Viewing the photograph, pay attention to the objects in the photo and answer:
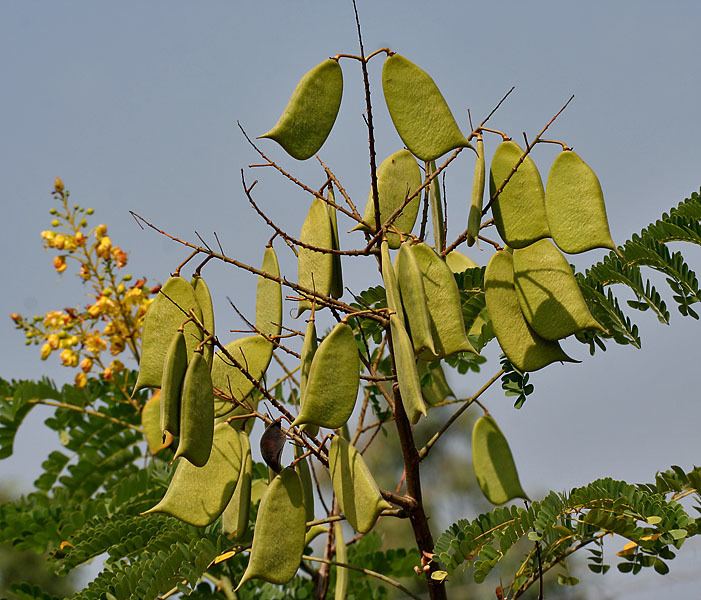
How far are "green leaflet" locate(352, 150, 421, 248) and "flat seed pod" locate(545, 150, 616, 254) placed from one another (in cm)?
29

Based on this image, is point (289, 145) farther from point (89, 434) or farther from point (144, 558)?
point (89, 434)

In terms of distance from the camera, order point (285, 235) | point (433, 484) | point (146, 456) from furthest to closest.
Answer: point (433, 484) < point (146, 456) < point (285, 235)

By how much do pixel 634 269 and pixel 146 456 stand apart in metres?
1.81

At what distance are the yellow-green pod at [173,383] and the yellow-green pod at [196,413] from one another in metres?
0.02

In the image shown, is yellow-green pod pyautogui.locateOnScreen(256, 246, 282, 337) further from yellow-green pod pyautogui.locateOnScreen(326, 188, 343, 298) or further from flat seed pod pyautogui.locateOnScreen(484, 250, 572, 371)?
flat seed pod pyautogui.locateOnScreen(484, 250, 572, 371)

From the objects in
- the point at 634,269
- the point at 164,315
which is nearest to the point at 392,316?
the point at 164,315

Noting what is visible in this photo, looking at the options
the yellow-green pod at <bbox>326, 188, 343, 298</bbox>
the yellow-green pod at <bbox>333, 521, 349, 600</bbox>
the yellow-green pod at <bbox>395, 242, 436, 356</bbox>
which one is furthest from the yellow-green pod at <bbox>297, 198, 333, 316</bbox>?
the yellow-green pod at <bbox>333, 521, 349, 600</bbox>

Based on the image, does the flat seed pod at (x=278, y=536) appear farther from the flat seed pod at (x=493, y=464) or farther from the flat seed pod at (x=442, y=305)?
the flat seed pod at (x=493, y=464)

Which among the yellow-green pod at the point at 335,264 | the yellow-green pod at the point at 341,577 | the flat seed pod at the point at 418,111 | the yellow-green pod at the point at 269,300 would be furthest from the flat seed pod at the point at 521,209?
the yellow-green pod at the point at 341,577

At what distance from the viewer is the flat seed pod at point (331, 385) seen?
1.45 meters

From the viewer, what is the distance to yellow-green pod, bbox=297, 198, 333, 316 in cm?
175

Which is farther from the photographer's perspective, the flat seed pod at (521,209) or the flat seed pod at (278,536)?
the flat seed pod at (521,209)

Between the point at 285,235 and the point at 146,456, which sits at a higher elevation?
the point at 146,456

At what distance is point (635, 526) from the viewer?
1.76 meters
